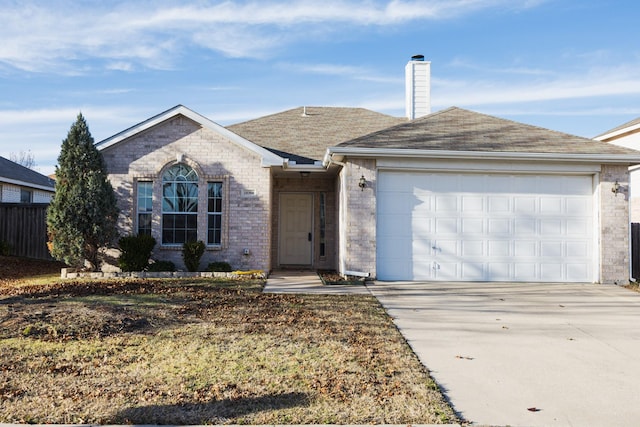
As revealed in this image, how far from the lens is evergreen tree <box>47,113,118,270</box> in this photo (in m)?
11.7

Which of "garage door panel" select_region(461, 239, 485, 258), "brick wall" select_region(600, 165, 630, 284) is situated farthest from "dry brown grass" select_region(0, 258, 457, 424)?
"brick wall" select_region(600, 165, 630, 284)

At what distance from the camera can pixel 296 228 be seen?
15.6 meters

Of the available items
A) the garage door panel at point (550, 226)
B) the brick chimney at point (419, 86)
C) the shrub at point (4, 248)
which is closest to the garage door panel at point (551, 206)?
the garage door panel at point (550, 226)

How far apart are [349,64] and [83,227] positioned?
10.5 meters

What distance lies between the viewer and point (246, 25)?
41.8 feet

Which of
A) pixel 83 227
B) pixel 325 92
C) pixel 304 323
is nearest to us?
pixel 304 323

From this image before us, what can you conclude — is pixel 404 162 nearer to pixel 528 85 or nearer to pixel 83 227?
pixel 83 227

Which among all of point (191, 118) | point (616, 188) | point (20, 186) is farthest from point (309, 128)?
point (20, 186)

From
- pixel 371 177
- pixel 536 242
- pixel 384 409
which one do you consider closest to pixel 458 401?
pixel 384 409

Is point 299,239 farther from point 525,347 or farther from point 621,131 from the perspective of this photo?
point 621,131

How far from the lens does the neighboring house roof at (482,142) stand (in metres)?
11.6

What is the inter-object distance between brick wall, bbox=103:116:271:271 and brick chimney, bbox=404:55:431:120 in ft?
21.7

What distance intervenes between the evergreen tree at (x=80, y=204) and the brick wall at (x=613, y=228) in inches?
466

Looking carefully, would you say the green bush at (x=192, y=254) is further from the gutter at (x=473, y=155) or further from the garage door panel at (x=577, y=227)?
the garage door panel at (x=577, y=227)
